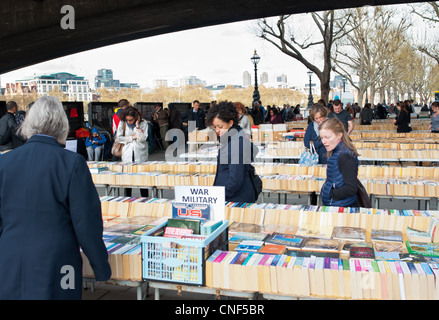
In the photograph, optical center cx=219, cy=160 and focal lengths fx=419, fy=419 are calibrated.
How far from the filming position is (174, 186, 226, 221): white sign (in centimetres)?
304

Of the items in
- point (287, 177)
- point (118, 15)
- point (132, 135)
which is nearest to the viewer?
point (287, 177)

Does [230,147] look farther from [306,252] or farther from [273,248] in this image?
[306,252]

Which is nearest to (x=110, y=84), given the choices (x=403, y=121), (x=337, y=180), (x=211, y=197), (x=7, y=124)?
(x=7, y=124)

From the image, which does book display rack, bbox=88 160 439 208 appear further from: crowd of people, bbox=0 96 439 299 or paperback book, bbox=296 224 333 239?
crowd of people, bbox=0 96 439 299

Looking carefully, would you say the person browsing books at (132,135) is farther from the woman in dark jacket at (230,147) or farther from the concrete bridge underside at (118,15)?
the concrete bridge underside at (118,15)

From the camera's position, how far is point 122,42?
76.0 ft

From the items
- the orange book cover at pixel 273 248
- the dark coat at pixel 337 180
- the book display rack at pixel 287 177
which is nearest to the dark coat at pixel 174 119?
the book display rack at pixel 287 177

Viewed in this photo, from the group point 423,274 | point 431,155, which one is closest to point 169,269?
point 423,274

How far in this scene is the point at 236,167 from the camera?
393cm

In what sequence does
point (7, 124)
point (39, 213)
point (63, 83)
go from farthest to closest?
point (63, 83) → point (7, 124) → point (39, 213)

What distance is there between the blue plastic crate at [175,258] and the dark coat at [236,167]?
1312 millimetres

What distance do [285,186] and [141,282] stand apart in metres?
3.48

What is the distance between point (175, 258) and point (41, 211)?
0.83 meters

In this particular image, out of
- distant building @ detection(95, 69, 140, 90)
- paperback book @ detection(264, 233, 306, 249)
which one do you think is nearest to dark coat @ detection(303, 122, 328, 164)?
paperback book @ detection(264, 233, 306, 249)
